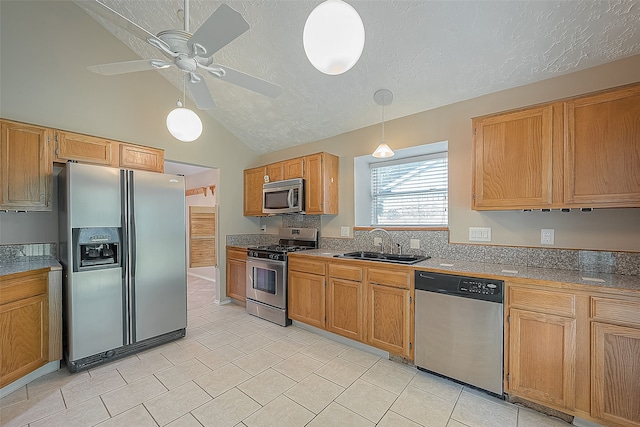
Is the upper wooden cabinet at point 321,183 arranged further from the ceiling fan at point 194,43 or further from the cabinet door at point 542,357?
the cabinet door at point 542,357

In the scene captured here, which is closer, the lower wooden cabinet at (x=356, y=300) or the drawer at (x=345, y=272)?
the lower wooden cabinet at (x=356, y=300)

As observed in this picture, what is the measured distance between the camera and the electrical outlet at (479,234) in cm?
250

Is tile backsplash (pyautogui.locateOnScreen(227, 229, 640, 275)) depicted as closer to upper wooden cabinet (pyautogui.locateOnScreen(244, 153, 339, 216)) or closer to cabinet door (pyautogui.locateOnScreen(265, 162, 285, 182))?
upper wooden cabinet (pyautogui.locateOnScreen(244, 153, 339, 216))

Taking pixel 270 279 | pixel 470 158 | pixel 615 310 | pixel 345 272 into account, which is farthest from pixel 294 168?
pixel 615 310

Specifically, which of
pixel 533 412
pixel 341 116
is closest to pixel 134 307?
pixel 341 116

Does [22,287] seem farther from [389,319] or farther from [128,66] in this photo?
[389,319]

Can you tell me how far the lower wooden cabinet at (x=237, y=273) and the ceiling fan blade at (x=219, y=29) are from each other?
294 cm

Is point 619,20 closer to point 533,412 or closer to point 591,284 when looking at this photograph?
point 591,284

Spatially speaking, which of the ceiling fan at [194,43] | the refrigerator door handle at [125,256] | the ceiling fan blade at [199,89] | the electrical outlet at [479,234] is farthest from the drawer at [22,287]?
the electrical outlet at [479,234]

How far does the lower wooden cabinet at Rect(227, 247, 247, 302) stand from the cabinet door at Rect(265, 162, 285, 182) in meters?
1.19

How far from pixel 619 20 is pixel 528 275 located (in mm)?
1827

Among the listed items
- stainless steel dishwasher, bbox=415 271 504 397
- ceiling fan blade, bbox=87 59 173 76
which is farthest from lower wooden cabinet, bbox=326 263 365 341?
ceiling fan blade, bbox=87 59 173 76

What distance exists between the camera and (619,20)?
1.76 m

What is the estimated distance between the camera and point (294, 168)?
3777 millimetres
